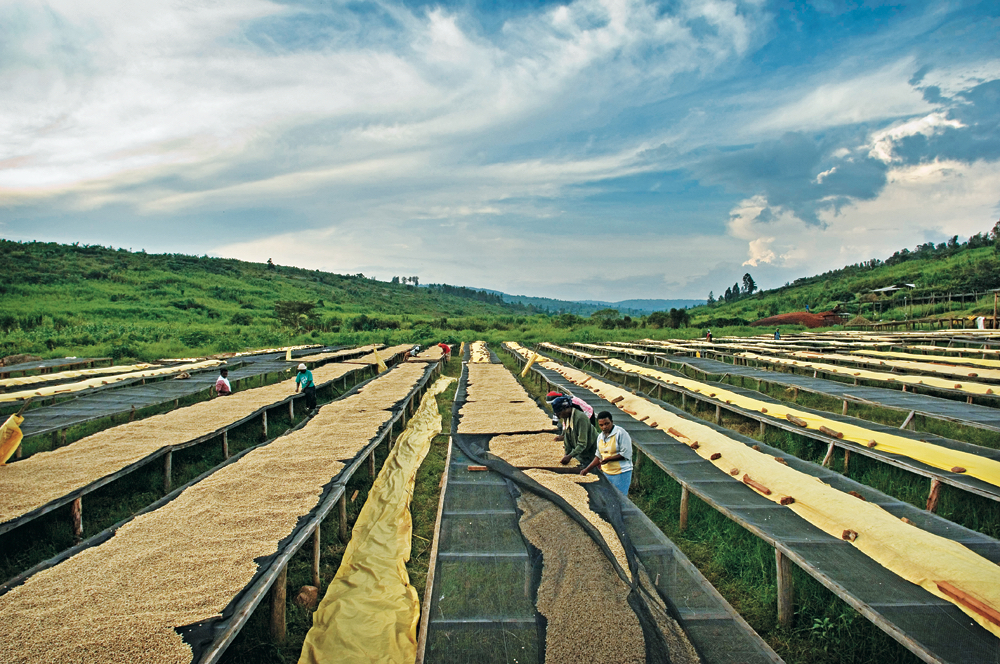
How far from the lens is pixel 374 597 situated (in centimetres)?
371

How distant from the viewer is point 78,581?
315 cm

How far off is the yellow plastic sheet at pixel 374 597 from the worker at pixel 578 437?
2.04 meters

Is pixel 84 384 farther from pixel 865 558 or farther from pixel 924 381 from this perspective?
pixel 924 381

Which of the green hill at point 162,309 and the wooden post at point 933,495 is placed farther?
the green hill at point 162,309

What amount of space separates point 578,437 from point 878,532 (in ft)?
9.35

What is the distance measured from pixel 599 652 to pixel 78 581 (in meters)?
3.43

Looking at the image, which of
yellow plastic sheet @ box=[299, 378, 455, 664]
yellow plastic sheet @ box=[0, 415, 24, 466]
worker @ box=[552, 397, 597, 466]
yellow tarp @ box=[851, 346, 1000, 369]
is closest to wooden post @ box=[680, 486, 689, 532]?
worker @ box=[552, 397, 597, 466]

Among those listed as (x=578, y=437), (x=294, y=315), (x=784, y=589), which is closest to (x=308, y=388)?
(x=578, y=437)

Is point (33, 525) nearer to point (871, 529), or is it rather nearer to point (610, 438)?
point (610, 438)

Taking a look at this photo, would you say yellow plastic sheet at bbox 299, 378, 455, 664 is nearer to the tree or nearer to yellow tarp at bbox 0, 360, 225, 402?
yellow tarp at bbox 0, 360, 225, 402

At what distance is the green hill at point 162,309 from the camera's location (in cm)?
2280

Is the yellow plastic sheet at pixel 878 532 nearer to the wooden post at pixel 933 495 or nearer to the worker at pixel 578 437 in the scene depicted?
the wooden post at pixel 933 495

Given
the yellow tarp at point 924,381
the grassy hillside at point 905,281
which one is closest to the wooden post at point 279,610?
the yellow tarp at point 924,381

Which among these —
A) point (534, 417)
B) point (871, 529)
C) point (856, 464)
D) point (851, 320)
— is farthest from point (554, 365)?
point (851, 320)
